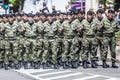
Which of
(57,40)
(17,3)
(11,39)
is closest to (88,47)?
(57,40)

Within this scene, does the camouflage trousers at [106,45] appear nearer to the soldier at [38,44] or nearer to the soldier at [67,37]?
the soldier at [67,37]

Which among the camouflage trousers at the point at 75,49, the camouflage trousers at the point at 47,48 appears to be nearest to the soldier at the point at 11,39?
the camouflage trousers at the point at 47,48

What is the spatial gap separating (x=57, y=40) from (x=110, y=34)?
1864 mm

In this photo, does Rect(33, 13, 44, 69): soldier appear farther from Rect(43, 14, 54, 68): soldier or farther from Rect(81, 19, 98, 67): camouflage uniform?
Rect(81, 19, 98, 67): camouflage uniform

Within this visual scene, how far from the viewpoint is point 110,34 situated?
22.8m

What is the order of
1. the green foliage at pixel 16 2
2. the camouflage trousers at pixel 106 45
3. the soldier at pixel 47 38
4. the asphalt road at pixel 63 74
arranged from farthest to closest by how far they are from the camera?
the green foliage at pixel 16 2 < the soldier at pixel 47 38 < the camouflage trousers at pixel 106 45 < the asphalt road at pixel 63 74

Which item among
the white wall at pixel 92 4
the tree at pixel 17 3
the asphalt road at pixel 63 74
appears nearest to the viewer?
the asphalt road at pixel 63 74

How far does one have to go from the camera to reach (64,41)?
23.2 meters

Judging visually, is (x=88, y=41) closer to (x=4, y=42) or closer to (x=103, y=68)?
(x=103, y=68)

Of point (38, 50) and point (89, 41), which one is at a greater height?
point (89, 41)

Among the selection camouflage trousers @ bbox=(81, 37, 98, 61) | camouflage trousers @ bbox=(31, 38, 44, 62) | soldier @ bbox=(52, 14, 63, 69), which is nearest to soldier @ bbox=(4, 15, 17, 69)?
camouflage trousers @ bbox=(31, 38, 44, 62)

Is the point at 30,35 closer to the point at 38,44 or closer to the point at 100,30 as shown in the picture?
the point at 38,44

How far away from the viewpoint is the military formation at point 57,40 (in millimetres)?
22828

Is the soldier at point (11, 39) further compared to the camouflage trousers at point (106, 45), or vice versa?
the soldier at point (11, 39)
